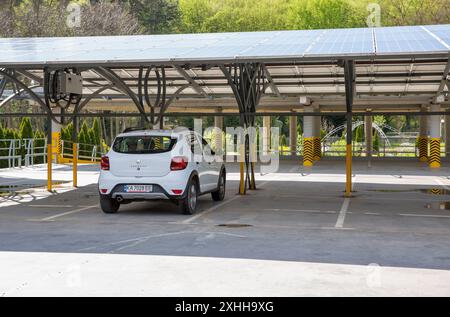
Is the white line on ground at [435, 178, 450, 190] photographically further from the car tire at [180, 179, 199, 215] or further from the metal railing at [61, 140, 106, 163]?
the metal railing at [61, 140, 106, 163]

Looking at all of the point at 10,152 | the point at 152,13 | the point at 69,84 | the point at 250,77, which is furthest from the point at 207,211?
the point at 152,13

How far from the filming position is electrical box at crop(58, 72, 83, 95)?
18.2 m

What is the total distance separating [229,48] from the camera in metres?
15.1

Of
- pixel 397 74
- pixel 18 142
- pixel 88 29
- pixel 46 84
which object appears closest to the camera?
pixel 46 84

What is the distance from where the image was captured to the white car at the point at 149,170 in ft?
42.7

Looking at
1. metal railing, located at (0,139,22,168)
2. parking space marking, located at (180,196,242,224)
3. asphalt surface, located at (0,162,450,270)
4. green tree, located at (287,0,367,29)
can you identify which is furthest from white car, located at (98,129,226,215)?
green tree, located at (287,0,367,29)

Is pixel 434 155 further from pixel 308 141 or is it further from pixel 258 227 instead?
pixel 258 227

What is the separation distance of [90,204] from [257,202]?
3.79 m

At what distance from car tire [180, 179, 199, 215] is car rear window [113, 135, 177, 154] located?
0.87 m

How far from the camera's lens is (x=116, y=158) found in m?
13.2

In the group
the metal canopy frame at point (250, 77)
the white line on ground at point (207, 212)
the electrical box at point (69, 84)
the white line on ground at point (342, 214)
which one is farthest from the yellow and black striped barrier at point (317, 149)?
the white line on ground at point (342, 214)

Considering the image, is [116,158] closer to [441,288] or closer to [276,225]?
[276,225]
